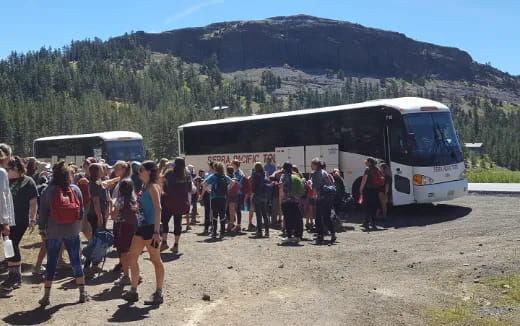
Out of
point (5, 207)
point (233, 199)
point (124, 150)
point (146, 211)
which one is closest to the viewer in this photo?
point (5, 207)

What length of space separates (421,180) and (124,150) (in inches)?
895

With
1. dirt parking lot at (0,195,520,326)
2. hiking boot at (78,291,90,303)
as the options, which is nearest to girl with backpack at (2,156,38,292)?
dirt parking lot at (0,195,520,326)

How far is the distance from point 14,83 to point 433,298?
163m

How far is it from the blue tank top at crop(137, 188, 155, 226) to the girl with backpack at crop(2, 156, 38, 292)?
2.27 meters

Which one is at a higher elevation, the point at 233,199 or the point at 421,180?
the point at 421,180

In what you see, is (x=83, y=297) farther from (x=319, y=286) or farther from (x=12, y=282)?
(x=319, y=286)

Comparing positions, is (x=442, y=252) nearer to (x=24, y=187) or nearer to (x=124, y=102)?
(x=24, y=187)

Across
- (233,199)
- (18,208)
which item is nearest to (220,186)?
(233,199)

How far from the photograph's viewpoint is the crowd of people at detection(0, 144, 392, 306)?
7.27m

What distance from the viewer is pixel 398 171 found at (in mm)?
16250

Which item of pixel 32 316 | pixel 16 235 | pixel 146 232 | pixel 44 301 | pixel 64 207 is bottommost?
pixel 32 316

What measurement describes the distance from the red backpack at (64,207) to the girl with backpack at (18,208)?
1.59 metres

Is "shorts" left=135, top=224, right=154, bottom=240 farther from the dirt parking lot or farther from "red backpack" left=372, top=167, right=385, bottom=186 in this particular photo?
"red backpack" left=372, top=167, right=385, bottom=186

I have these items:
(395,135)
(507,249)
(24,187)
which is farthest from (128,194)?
(395,135)
